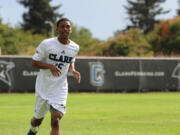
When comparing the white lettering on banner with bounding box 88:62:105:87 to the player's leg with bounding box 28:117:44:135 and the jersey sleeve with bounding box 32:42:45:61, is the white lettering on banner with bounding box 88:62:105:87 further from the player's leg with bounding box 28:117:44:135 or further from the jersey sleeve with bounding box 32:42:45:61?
the jersey sleeve with bounding box 32:42:45:61

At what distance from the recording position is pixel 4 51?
70.8m

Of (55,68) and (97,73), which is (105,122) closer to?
(55,68)

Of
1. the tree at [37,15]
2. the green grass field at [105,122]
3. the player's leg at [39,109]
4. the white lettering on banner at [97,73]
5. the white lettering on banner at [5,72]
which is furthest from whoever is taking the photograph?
the tree at [37,15]

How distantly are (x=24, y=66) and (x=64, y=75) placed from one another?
72.5ft

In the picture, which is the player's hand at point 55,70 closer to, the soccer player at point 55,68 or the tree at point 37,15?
the soccer player at point 55,68

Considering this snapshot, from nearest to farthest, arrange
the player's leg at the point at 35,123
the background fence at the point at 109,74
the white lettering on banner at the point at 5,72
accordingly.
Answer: the player's leg at the point at 35,123, the white lettering on banner at the point at 5,72, the background fence at the point at 109,74

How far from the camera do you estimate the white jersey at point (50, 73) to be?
30.7 feet

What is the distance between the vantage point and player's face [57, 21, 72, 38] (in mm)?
9203

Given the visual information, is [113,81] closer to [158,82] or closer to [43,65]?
[158,82]

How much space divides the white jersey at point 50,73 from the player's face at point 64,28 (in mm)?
191

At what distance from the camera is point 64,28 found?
9.21 m

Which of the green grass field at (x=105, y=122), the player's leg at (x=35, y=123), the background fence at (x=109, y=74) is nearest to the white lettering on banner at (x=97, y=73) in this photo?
the background fence at (x=109, y=74)

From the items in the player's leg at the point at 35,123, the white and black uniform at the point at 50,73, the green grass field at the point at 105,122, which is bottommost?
the green grass field at the point at 105,122

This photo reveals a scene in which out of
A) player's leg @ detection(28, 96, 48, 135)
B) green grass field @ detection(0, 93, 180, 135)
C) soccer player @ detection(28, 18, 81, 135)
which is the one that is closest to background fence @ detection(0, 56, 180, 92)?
green grass field @ detection(0, 93, 180, 135)
